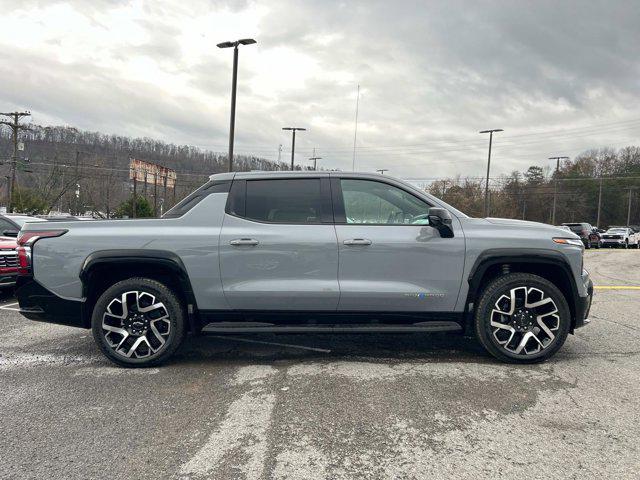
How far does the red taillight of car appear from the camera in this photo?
13.0 feet

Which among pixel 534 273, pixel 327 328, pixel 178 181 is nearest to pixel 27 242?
pixel 327 328

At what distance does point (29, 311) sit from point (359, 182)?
323 centimetres

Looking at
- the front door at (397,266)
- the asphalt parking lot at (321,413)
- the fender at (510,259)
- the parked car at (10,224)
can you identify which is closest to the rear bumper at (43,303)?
the asphalt parking lot at (321,413)

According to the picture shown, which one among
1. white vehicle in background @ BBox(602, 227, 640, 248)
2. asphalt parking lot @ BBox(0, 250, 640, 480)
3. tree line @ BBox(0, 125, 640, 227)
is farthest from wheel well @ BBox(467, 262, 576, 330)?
white vehicle in background @ BBox(602, 227, 640, 248)

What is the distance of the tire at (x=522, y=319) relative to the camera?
159 inches

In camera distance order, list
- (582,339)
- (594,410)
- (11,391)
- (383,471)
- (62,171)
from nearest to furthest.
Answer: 1. (383,471)
2. (594,410)
3. (11,391)
4. (582,339)
5. (62,171)

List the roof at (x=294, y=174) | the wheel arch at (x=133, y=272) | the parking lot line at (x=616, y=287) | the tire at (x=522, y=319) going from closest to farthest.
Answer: the wheel arch at (x=133, y=272) < the tire at (x=522, y=319) < the roof at (x=294, y=174) < the parking lot line at (x=616, y=287)

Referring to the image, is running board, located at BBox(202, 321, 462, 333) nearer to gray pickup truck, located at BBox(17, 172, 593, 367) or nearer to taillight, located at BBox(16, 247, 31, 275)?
gray pickup truck, located at BBox(17, 172, 593, 367)

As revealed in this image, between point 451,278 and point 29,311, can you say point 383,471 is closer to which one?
point 451,278

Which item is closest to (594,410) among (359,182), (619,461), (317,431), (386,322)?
(619,461)

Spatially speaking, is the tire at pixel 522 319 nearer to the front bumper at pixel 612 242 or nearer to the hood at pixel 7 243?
the hood at pixel 7 243

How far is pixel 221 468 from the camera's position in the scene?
97.8 inches

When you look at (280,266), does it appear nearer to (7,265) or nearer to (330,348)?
(330,348)

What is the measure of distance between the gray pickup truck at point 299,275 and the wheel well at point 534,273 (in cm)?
2
